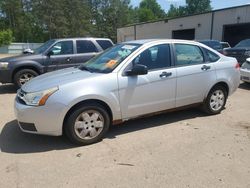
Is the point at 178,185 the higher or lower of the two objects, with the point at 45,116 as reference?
lower

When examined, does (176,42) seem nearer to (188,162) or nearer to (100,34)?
(188,162)

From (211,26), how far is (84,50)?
2174cm

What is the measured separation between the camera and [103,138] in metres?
4.65

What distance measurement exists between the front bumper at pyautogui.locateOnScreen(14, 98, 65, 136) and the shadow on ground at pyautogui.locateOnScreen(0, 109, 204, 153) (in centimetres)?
30

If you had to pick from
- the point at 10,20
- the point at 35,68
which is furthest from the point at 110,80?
the point at 10,20

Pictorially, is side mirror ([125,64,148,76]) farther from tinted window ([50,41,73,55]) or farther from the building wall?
the building wall

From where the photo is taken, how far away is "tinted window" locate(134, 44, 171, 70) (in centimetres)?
484

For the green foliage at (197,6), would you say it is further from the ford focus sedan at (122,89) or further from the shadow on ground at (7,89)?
the ford focus sedan at (122,89)

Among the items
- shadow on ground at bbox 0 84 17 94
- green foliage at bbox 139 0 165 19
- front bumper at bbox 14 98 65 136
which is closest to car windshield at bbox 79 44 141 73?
front bumper at bbox 14 98 65 136

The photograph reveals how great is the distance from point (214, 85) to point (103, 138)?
268cm

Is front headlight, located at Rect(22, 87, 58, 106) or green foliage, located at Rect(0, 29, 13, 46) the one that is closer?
front headlight, located at Rect(22, 87, 58, 106)

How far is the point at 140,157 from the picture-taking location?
12.9 ft

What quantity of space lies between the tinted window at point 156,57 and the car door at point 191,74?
0.21 m

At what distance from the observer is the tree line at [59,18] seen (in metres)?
55.8
